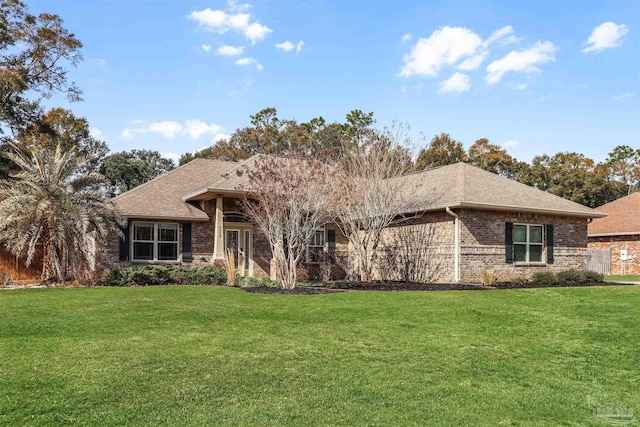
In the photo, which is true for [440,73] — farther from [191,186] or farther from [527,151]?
[527,151]

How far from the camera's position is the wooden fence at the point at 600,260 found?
28797mm

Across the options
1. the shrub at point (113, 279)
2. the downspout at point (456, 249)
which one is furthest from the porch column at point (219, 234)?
the downspout at point (456, 249)

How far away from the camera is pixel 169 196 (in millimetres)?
23297

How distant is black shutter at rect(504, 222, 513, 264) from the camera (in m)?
21.0

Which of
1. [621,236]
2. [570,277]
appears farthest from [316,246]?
[621,236]

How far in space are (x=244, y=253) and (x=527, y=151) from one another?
111ft

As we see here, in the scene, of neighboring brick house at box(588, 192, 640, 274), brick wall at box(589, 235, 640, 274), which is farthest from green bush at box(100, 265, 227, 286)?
brick wall at box(589, 235, 640, 274)

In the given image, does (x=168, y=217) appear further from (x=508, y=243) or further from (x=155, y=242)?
(x=508, y=243)

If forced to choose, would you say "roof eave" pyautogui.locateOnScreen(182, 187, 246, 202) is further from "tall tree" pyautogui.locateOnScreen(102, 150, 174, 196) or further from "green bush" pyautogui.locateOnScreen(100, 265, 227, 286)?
"tall tree" pyautogui.locateOnScreen(102, 150, 174, 196)

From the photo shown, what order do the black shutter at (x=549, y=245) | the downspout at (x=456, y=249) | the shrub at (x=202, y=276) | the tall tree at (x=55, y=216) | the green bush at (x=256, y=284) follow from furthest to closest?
the black shutter at (x=549, y=245) → the downspout at (x=456, y=249) → the shrub at (x=202, y=276) → the tall tree at (x=55, y=216) → the green bush at (x=256, y=284)

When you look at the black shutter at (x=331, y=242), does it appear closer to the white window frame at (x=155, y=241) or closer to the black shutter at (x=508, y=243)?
the white window frame at (x=155, y=241)

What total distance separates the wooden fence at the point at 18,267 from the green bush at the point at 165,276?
4.15 metres

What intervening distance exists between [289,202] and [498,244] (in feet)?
28.3

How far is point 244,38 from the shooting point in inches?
708
